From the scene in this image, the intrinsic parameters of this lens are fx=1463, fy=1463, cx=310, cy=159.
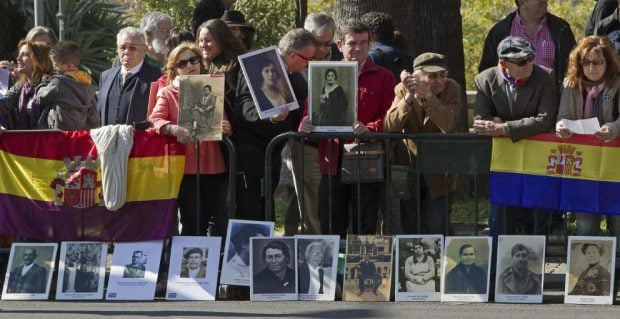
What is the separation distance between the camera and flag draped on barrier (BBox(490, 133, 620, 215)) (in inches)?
413

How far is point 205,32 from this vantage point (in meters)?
11.2

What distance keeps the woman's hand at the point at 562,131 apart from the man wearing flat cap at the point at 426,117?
0.79 m

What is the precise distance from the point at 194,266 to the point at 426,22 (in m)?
4.95

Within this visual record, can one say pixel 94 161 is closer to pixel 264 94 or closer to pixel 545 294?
pixel 264 94

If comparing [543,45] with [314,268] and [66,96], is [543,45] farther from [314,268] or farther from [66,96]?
[66,96]

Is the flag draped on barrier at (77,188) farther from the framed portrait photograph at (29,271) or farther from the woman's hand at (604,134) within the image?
the woman's hand at (604,134)

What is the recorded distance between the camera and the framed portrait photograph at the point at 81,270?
35.1 feet

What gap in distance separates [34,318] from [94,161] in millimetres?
1420

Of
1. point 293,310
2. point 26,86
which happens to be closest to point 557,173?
point 293,310

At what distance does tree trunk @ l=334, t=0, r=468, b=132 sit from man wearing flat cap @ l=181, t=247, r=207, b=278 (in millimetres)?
4353

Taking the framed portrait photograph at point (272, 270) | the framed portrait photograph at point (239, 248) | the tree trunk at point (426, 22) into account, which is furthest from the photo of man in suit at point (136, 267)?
the tree trunk at point (426, 22)

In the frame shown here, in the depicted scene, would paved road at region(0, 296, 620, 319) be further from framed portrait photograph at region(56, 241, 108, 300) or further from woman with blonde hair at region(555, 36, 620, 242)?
woman with blonde hair at region(555, 36, 620, 242)

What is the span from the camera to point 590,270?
10352mm

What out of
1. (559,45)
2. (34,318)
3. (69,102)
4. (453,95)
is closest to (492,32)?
(559,45)
